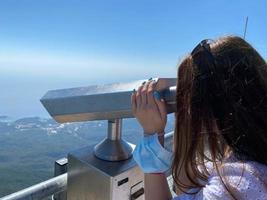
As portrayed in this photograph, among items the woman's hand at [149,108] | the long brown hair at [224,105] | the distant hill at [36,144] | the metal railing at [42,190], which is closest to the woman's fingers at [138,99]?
the woman's hand at [149,108]

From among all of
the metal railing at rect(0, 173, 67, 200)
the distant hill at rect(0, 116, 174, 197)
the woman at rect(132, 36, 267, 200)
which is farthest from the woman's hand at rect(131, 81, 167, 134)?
the distant hill at rect(0, 116, 174, 197)

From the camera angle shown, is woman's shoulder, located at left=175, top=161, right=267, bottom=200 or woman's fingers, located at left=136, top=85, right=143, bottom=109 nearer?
woman's shoulder, located at left=175, top=161, right=267, bottom=200

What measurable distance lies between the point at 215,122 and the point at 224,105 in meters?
0.05

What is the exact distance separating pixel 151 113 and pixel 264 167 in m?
0.34

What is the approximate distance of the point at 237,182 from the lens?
0.83 metres

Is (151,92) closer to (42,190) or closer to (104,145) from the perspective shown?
(104,145)

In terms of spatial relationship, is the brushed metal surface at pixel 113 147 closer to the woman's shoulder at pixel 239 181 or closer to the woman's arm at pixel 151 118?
the woman's arm at pixel 151 118

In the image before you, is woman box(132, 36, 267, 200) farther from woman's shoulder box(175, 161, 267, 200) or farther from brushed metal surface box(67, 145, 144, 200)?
brushed metal surface box(67, 145, 144, 200)

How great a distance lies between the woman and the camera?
871 mm

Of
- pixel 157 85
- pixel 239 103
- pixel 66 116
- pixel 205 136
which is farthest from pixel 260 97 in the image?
pixel 66 116

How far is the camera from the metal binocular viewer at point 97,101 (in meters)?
0.97

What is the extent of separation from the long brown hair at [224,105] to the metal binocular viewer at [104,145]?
2.9 inches

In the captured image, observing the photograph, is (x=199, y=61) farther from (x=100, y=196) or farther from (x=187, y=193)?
(x=100, y=196)

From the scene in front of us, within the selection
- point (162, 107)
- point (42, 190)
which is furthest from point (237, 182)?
point (42, 190)
